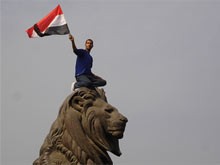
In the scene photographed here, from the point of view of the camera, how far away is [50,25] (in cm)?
1294

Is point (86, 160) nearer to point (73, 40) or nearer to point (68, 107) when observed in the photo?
point (68, 107)

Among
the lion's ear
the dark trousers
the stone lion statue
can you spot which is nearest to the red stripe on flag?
the dark trousers

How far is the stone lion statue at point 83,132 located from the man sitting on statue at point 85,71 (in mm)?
228

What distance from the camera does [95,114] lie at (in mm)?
12242

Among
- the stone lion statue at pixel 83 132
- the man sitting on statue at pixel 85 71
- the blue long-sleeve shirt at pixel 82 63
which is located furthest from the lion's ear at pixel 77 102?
the blue long-sleeve shirt at pixel 82 63

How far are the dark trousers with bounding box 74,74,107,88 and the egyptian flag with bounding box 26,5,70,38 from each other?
48.6 inches

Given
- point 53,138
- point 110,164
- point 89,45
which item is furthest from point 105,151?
point 89,45

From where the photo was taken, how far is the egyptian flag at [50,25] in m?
12.9

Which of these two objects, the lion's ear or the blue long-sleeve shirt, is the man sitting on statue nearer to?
the blue long-sleeve shirt

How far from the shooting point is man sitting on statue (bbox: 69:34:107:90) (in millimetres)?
12750

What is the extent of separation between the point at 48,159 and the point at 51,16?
11.6ft

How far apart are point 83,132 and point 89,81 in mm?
1374

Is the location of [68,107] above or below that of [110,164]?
above

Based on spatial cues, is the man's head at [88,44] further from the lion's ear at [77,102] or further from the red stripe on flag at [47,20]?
the lion's ear at [77,102]
